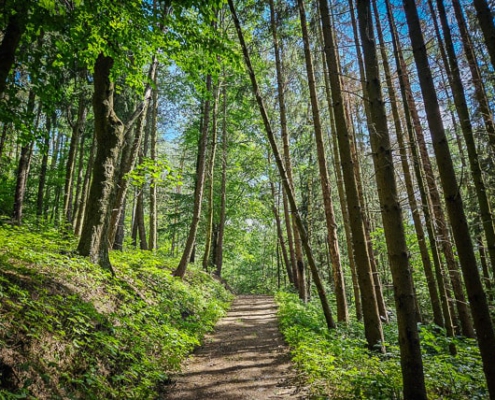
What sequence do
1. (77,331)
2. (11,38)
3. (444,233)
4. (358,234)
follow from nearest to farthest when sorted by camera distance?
(77,331), (11,38), (358,234), (444,233)

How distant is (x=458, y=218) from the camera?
13.0ft

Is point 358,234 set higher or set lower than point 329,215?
lower

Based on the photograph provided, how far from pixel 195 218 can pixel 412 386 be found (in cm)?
918

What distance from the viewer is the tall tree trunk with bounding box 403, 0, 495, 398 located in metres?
3.73

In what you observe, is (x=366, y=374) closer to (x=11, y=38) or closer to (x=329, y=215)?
(x=329, y=215)

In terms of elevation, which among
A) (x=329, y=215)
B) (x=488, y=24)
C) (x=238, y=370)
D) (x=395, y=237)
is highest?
(x=488, y=24)

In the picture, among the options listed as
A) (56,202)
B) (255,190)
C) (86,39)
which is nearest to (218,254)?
(255,190)

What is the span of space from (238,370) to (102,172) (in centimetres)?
495

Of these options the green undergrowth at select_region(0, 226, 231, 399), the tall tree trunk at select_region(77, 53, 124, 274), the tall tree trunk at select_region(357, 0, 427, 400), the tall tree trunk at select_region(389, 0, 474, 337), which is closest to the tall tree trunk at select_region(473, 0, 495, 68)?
the tall tree trunk at select_region(389, 0, 474, 337)

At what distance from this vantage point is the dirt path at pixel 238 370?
4566mm

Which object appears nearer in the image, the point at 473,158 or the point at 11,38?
the point at 11,38

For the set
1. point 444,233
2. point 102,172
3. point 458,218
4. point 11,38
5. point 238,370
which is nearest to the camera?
point 458,218

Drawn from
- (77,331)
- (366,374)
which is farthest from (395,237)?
(77,331)

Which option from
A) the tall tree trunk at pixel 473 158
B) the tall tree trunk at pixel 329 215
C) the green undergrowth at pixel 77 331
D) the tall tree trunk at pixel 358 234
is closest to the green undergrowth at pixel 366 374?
the tall tree trunk at pixel 358 234
